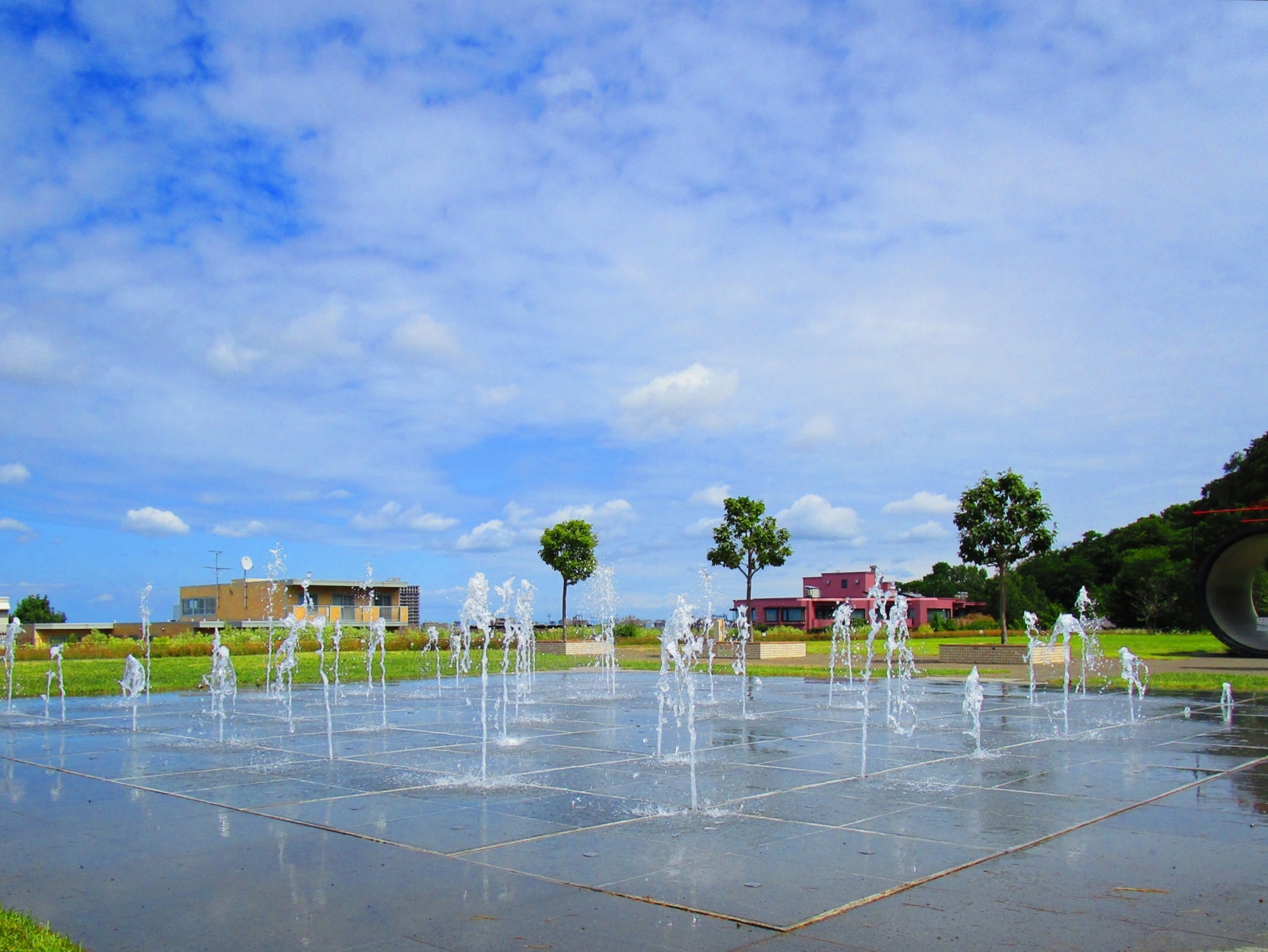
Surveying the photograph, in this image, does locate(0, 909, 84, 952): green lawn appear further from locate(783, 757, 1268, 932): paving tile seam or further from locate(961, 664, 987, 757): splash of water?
locate(961, 664, 987, 757): splash of water

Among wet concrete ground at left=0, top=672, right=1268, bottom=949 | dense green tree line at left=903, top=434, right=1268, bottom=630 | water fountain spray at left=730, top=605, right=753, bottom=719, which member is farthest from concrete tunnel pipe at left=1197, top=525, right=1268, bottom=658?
wet concrete ground at left=0, top=672, right=1268, bottom=949

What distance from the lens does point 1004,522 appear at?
27.4 meters

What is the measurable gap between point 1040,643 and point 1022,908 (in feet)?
71.6

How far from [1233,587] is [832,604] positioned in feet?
161

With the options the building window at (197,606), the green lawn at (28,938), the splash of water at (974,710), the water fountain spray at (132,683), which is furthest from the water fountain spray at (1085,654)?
the building window at (197,606)

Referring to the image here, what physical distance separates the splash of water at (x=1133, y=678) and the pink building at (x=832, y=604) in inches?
1888

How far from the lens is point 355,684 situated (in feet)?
64.1

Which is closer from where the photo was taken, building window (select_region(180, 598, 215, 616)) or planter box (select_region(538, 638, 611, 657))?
planter box (select_region(538, 638, 611, 657))

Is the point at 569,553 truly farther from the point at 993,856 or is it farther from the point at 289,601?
the point at 993,856

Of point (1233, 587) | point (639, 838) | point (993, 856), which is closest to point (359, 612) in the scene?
point (1233, 587)

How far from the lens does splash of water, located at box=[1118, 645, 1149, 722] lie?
13.2m

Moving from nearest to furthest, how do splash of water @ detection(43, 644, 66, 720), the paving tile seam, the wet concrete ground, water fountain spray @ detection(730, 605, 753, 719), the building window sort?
the wet concrete ground < the paving tile seam < splash of water @ detection(43, 644, 66, 720) < water fountain spray @ detection(730, 605, 753, 719) < the building window

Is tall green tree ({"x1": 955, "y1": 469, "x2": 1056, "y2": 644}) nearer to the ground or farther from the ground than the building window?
farther from the ground

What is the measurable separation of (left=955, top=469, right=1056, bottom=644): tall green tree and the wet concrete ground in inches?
642
